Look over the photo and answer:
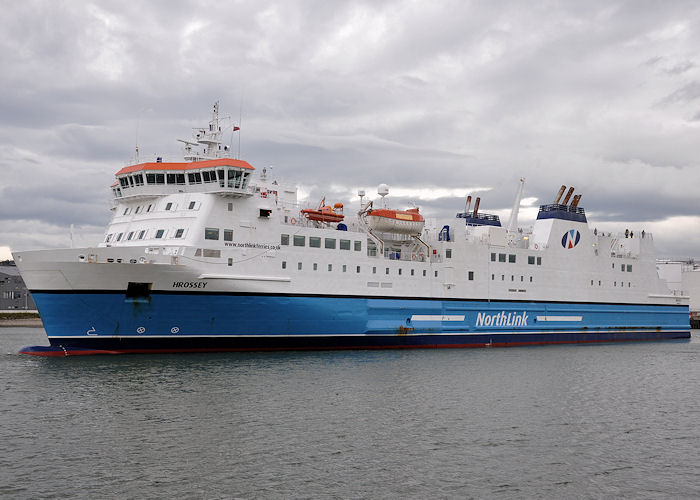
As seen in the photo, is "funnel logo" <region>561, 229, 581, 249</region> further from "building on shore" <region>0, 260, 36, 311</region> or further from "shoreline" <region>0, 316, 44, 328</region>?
"building on shore" <region>0, 260, 36, 311</region>

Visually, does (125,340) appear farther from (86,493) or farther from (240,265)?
(86,493)

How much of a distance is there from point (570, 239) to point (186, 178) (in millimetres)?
26430

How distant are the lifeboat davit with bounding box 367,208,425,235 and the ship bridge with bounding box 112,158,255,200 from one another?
8.02 m

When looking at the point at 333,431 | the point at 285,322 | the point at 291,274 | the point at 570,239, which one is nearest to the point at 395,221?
the point at 291,274

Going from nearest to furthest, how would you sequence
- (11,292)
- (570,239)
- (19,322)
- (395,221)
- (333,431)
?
(333,431) < (395,221) < (570,239) < (19,322) < (11,292)

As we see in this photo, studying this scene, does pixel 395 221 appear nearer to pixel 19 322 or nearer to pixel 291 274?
pixel 291 274

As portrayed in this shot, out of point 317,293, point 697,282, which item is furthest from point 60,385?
point 697,282

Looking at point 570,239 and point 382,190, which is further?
point 570,239

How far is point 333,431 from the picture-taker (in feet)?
54.1

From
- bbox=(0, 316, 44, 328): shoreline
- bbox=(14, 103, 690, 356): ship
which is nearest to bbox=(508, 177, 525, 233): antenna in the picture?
bbox=(14, 103, 690, 356): ship

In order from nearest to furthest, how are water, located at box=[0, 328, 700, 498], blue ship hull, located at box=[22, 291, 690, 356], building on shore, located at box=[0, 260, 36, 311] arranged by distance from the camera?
1. water, located at box=[0, 328, 700, 498]
2. blue ship hull, located at box=[22, 291, 690, 356]
3. building on shore, located at box=[0, 260, 36, 311]

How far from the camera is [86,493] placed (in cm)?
1192

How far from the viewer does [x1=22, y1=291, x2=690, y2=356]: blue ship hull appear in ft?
88.9

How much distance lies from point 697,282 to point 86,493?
10421 cm
